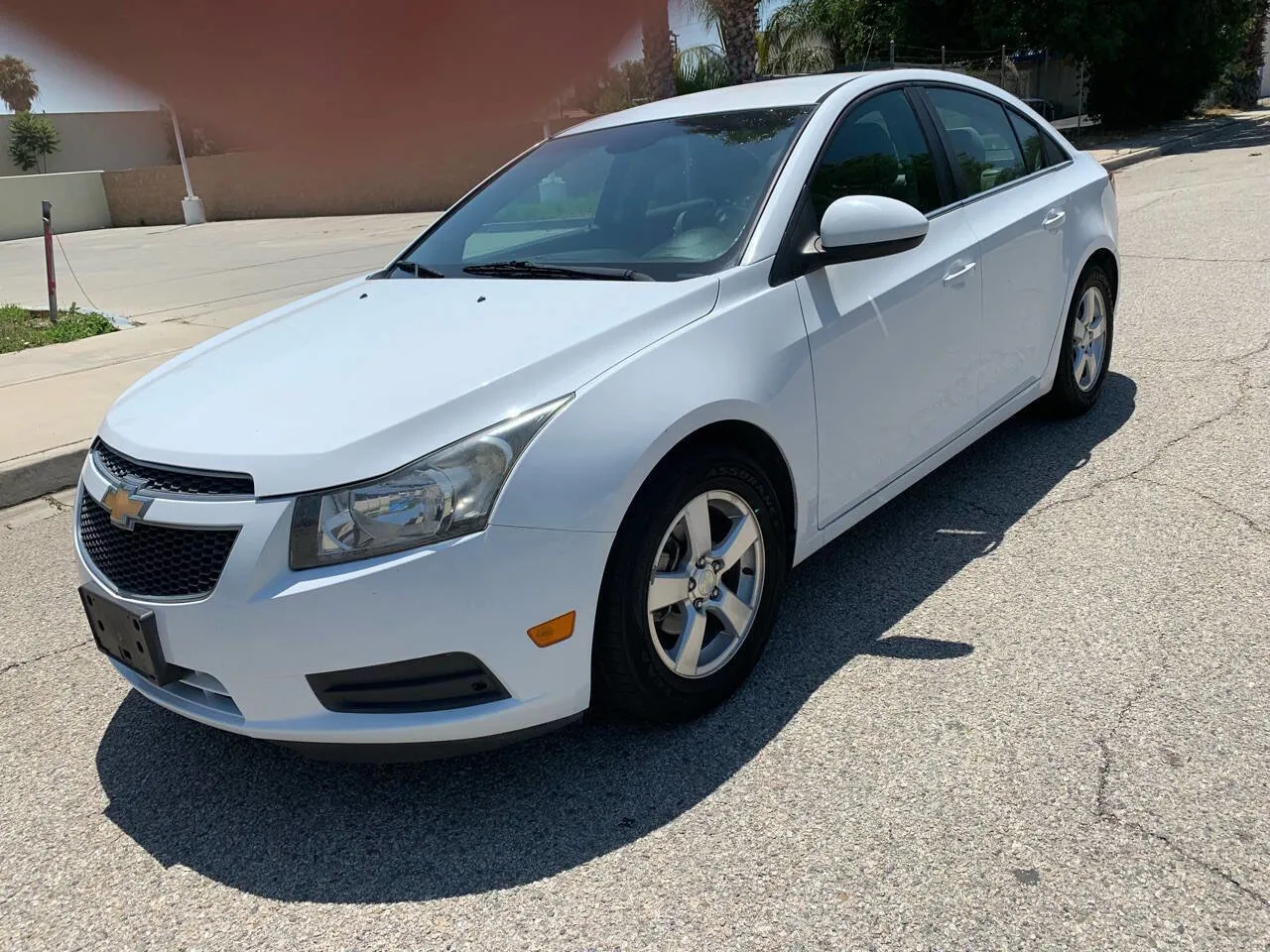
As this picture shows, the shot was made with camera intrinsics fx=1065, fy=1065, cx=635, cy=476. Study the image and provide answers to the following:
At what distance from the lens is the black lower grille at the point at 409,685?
7.84 feet

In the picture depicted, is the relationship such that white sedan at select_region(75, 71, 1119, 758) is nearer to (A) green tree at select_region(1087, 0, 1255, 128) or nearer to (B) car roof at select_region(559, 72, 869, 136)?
(B) car roof at select_region(559, 72, 869, 136)

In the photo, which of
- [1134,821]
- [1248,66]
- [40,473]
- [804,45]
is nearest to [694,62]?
[1134,821]

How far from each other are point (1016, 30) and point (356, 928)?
23873 millimetres

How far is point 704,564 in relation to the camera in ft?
9.38

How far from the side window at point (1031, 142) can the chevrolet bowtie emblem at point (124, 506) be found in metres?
3.71

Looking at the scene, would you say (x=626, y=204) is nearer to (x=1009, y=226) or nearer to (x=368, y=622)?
(x=1009, y=226)

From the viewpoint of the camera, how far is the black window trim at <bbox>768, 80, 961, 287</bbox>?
3.14 meters

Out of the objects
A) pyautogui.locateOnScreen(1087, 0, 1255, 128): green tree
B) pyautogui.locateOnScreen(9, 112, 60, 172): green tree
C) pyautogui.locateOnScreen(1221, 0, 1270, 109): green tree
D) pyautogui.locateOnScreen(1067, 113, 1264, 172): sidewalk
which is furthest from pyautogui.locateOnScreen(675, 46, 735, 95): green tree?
pyautogui.locateOnScreen(1221, 0, 1270, 109): green tree

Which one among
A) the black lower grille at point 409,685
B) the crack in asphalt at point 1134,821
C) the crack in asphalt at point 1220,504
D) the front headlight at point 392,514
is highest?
the front headlight at point 392,514

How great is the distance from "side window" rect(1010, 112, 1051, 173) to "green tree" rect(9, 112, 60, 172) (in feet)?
13.8

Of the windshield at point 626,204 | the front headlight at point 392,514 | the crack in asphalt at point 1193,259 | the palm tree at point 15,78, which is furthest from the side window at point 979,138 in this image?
the crack in asphalt at point 1193,259

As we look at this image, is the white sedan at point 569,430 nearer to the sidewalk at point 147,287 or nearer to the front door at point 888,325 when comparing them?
the front door at point 888,325

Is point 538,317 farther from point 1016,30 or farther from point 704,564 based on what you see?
point 1016,30

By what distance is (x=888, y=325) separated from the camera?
3.41 metres
